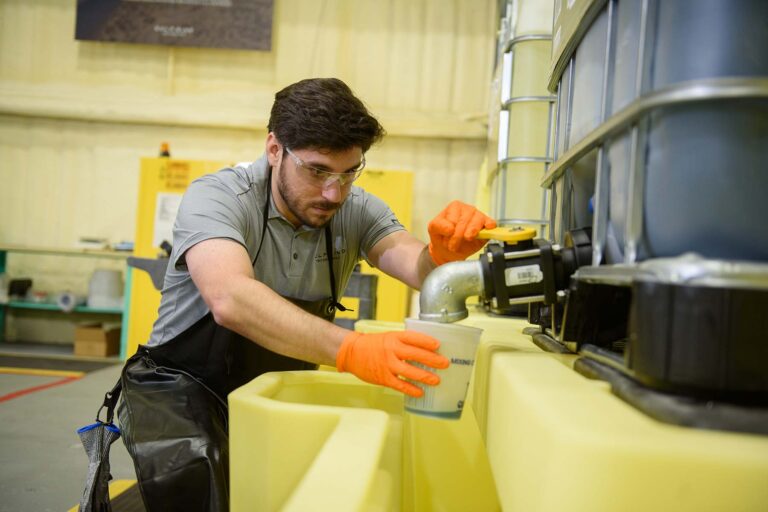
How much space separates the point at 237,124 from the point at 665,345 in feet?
15.3

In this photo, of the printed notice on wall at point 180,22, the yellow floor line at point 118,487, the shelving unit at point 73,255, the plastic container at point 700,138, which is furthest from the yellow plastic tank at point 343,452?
the printed notice on wall at point 180,22

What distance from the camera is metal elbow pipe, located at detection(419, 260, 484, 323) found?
3.03 ft

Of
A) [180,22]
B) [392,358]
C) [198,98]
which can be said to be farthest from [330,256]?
[180,22]

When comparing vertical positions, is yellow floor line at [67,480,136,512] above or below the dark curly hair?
below

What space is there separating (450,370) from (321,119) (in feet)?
2.81

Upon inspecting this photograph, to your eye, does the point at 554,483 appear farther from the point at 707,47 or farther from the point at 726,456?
the point at 707,47

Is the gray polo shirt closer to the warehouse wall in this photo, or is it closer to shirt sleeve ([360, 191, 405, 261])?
shirt sleeve ([360, 191, 405, 261])

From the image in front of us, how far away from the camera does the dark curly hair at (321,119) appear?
1470 mm

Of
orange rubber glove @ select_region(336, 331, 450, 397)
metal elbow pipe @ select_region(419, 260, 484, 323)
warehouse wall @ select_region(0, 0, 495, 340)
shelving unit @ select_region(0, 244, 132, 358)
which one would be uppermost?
warehouse wall @ select_region(0, 0, 495, 340)

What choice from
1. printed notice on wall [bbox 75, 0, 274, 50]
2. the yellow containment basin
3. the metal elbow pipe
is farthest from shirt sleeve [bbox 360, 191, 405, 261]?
printed notice on wall [bbox 75, 0, 274, 50]

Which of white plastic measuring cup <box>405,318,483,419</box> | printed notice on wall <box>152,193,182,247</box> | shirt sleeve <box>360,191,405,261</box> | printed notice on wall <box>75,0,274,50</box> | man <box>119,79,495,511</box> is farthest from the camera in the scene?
printed notice on wall <box>75,0,274,50</box>

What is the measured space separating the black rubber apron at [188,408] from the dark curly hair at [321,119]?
19cm

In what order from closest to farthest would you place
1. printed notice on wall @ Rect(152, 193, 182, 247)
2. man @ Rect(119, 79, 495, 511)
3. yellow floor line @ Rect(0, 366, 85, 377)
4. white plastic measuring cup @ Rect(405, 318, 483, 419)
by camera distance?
1. white plastic measuring cup @ Rect(405, 318, 483, 419)
2. man @ Rect(119, 79, 495, 511)
3. yellow floor line @ Rect(0, 366, 85, 377)
4. printed notice on wall @ Rect(152, 193, 182, 247)

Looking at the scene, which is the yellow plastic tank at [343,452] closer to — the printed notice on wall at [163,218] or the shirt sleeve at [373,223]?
the shirt sleeve at [373,223]
